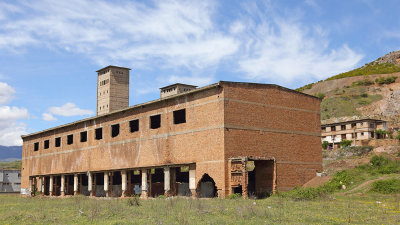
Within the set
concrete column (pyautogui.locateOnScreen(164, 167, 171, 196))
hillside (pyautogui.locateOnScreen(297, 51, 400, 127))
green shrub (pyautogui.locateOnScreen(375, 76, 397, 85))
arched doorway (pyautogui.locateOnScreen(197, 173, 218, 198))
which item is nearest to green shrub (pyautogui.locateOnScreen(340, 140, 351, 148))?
hillside (pyautogui.locateOnScreen(297, 51, 400, 127))

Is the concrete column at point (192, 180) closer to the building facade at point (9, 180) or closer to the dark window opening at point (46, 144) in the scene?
the dark window opening at point (46, 144)

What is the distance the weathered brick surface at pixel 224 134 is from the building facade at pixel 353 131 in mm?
43483

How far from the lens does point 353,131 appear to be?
7288 cm

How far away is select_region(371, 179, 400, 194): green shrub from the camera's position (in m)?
26.5

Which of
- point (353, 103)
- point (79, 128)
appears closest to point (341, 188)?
point (79, 128)

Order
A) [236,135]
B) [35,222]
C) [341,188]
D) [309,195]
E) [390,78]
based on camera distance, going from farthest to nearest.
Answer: [390,78], [341,188], [236,135], [309,195], [35,222]

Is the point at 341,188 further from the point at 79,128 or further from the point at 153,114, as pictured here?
the point at 79,128

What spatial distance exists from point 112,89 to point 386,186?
55226 mm

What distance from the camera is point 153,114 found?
105 feet

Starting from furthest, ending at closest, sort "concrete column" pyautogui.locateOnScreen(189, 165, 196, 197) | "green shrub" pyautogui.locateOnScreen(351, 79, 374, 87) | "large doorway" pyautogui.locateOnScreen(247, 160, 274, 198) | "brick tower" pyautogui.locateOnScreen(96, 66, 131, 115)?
"green shrub" pyautogui.locateOnScreen(351, 79, 374, 87), "brick tower" pyautogui.locateOnScreen(96, 66, 131, 115), "large doorway" pyautogui.locateOnScreen(247, 160, 274, 198), "concrete column" pyautogui.locateOnScreen(189, 165, 196, 197)

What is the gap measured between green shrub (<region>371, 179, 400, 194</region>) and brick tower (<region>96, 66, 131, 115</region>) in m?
53.4

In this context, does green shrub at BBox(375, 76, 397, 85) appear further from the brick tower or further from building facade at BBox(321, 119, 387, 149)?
the brick tower

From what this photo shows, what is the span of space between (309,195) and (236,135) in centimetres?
588

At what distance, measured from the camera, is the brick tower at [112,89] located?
73750 mm
